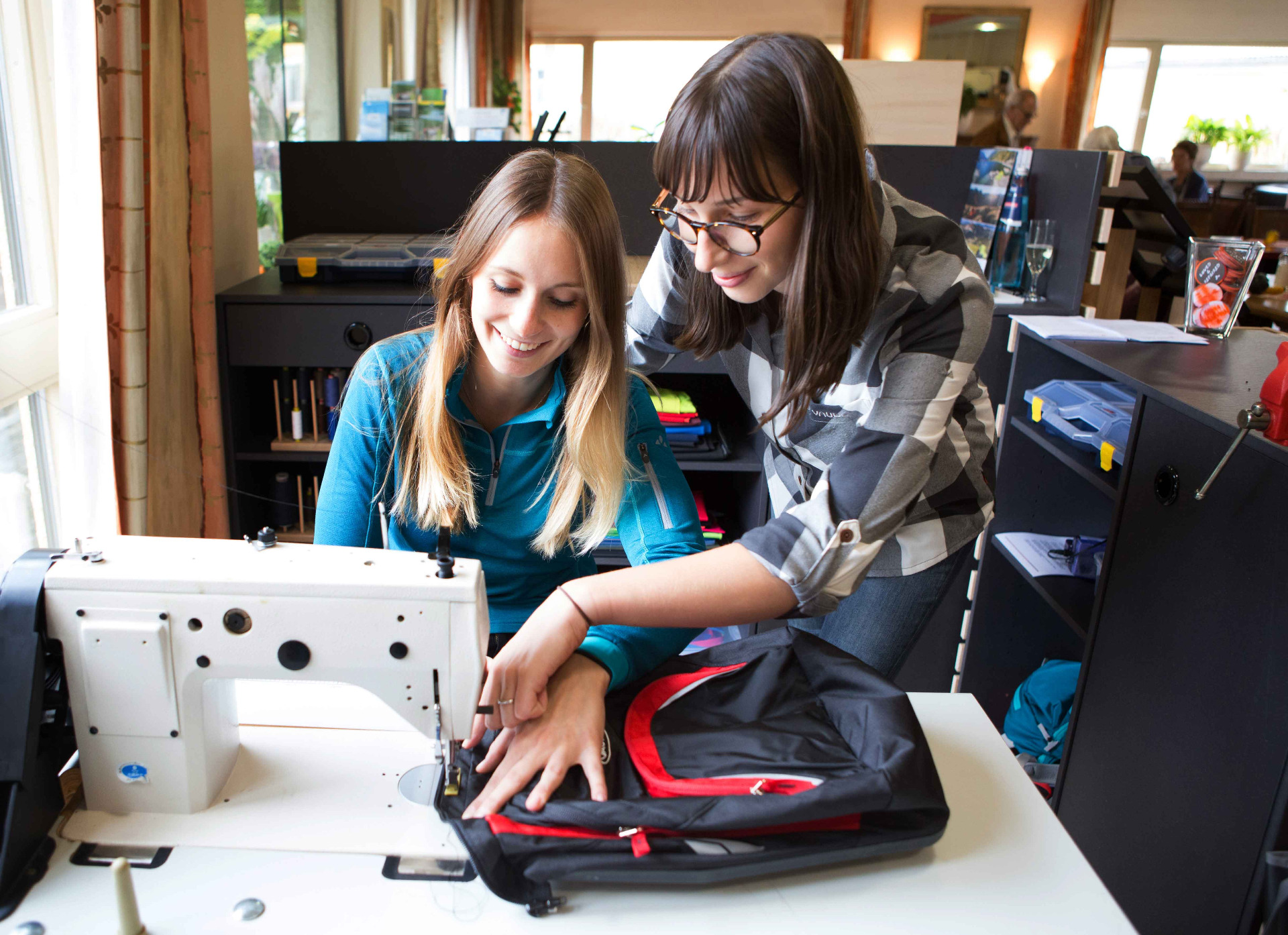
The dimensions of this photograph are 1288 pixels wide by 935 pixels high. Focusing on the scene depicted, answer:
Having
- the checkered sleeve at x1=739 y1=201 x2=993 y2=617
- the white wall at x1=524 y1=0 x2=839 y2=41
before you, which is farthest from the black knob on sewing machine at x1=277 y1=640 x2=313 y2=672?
the white wall at x1=524 y1=0 x2=839 y2=41

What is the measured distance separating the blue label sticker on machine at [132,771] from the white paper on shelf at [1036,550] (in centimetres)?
152

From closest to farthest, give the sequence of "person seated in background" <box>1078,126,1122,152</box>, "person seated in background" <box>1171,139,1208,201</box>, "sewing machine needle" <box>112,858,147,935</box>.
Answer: "sewing machine needle" <box>112,858,147,935</box>
"person seated in background" <box>1078,126,1122,152</box>
"person seated in background" <box>1171,139,1208,201</box>

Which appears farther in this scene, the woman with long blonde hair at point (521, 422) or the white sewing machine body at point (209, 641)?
the woman with long blonde hair at point (521, 422)

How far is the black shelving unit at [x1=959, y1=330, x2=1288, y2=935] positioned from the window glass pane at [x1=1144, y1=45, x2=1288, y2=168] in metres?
6.95

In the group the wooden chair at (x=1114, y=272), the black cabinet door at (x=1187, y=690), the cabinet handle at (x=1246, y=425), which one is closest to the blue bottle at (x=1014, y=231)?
the wooden chair at (x=1114, y=272)

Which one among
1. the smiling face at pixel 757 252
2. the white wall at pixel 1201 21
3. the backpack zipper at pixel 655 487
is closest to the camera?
the smiling face at pixel 757 252

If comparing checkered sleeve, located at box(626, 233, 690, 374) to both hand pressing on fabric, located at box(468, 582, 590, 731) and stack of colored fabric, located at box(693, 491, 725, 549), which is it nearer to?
hand pressing on fabric, located at box(468, 582, 590, 731)

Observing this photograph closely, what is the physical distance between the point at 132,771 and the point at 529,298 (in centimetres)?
61

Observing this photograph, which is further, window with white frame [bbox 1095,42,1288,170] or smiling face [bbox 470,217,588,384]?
window with white frame [bbox 1095,42,1288,170]

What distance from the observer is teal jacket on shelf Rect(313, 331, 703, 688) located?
45.0 inches

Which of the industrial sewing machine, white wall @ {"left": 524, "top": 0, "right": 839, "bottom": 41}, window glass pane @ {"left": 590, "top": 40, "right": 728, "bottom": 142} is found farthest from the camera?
window glass pane @ {"left": 590, "top": 40, "right": 728, "bottom": 142}

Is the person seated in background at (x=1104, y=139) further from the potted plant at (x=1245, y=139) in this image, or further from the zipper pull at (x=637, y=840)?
the zipper pull at (x=637, y=840)

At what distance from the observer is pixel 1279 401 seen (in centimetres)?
110

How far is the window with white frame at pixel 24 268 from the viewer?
1.47 m
